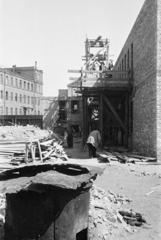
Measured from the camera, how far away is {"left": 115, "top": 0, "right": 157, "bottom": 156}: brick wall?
14.7m

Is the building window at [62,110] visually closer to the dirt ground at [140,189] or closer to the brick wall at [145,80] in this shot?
the brick wall at [145,80]

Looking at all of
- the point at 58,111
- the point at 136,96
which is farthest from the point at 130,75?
the point at 58,111

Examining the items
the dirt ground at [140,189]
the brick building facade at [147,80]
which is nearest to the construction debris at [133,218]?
the dirt ground at [140,189]

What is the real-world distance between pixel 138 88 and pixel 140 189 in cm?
973

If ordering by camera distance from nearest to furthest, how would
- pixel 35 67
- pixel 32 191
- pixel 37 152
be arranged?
pixel 32 191 < pixel 37 152 < pixel 35 67

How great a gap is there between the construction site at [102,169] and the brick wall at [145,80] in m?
0.05

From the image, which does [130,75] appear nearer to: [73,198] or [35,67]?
[73,198]

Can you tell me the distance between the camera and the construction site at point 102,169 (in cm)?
435

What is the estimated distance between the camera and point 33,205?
14.2 feet

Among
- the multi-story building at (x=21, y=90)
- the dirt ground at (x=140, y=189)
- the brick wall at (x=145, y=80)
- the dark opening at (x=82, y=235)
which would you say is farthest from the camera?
the multi-story building at (x=21, y=90)

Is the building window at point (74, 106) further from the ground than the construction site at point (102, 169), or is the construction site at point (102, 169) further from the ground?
the building window at point (74, 106)

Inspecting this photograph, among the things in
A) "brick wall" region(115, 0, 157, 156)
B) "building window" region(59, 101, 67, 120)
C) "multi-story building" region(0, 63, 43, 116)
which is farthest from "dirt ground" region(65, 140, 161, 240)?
"multi-story building" region(0, 63, 43, 116)

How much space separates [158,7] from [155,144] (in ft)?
20.9

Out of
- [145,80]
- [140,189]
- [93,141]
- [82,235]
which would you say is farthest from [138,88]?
[82,235]
